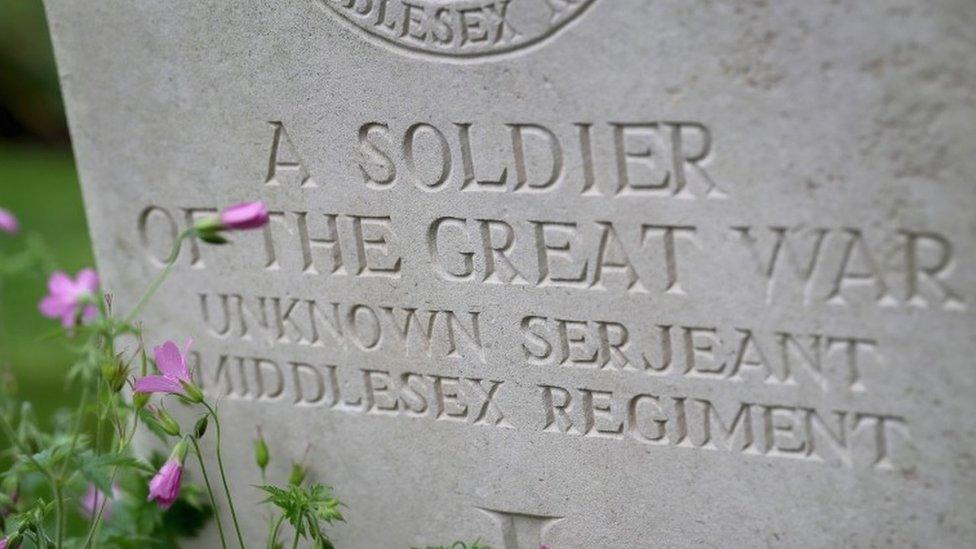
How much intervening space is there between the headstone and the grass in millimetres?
567

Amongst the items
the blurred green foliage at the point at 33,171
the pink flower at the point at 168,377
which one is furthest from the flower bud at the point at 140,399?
the blurred green foliage at the point at 33,171

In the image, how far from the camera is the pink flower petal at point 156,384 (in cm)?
176

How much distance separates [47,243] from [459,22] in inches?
162

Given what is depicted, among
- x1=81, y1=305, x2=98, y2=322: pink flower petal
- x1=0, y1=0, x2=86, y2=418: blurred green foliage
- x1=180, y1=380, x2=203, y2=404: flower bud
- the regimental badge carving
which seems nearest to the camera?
the regimental badge carving

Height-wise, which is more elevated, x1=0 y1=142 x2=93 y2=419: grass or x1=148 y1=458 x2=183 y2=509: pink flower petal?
x1=148 y1=458 x2=183 y2=509: pink flower petal

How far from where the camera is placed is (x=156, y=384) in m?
1.77

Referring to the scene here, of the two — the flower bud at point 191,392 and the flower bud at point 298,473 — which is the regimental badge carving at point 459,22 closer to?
the flower bud at point 191,392

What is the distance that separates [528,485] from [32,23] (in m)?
5.72

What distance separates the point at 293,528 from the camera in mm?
2225

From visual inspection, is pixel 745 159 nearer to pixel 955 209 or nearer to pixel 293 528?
pixel 955 209

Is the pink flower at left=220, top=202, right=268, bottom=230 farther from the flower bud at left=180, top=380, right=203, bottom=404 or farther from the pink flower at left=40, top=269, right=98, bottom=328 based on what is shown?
the pink flower at left=40, top=269, right=98, bottom=328

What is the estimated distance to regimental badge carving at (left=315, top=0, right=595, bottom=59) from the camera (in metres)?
1.68

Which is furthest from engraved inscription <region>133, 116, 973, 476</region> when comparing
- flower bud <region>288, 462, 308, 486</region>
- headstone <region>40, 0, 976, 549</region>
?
flower bud <region>288, 462, 308, 486</region>

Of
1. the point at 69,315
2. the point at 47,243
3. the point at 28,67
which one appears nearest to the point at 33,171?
the point at 28,67
